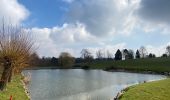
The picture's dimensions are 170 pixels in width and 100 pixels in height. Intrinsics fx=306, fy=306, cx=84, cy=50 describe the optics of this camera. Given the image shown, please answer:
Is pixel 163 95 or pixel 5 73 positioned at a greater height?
pixel 5 73

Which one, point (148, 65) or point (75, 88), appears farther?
point (148, 65)

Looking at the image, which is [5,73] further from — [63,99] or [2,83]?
[63,99]

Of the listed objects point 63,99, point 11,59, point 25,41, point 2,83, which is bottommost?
point 63,99

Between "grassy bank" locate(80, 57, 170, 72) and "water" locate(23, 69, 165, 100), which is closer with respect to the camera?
"water" locate(23, 69, 165, 100)

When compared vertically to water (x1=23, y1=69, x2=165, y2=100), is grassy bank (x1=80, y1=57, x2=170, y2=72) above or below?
above

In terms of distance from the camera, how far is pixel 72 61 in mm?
182000

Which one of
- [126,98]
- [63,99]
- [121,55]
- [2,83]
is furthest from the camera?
[121,55]

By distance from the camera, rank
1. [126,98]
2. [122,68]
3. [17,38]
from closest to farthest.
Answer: [126,98] → [17,38] → [122,68]

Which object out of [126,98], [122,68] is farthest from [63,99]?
[122,68]

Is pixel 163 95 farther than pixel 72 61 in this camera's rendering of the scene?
No

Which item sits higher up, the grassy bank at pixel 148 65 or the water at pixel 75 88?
the grassy bank at pixel 148 65

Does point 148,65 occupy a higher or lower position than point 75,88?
higher

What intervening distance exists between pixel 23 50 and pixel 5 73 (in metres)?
3.93

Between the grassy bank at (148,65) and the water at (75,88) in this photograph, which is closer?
the water at (75,88)
